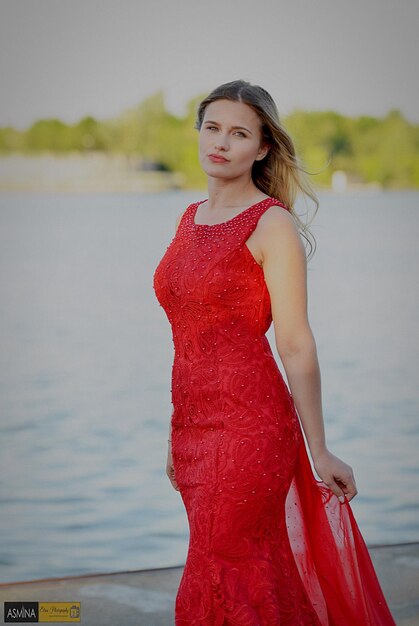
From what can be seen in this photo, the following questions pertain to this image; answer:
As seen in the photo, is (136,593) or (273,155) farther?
(136,593)

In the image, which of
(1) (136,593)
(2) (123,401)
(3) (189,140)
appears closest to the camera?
(1) (136,593)

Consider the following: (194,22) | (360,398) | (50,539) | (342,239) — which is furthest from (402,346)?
(194,22)

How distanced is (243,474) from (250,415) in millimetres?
120

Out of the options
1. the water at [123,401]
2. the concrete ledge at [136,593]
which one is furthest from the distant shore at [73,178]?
the concrete ledge at [136,593]

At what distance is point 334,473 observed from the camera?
222 centimetres

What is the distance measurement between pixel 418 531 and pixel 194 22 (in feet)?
87.5

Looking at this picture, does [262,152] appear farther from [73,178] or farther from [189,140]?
[189,140]

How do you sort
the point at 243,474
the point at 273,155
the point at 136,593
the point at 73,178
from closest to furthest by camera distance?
the point at 243,474 → the point at 273,155 → the point at 136,593 → the point at 73,178

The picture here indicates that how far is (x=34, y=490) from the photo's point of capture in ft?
19.5

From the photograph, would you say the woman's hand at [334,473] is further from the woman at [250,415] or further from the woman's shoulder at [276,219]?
the woman's shoulder at [276,219]

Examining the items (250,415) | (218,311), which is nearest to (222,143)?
(218,311)

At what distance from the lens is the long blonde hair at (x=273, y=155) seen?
2.33m

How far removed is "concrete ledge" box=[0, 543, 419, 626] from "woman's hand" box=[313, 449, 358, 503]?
1.03m

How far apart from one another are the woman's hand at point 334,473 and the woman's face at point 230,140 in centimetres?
62
